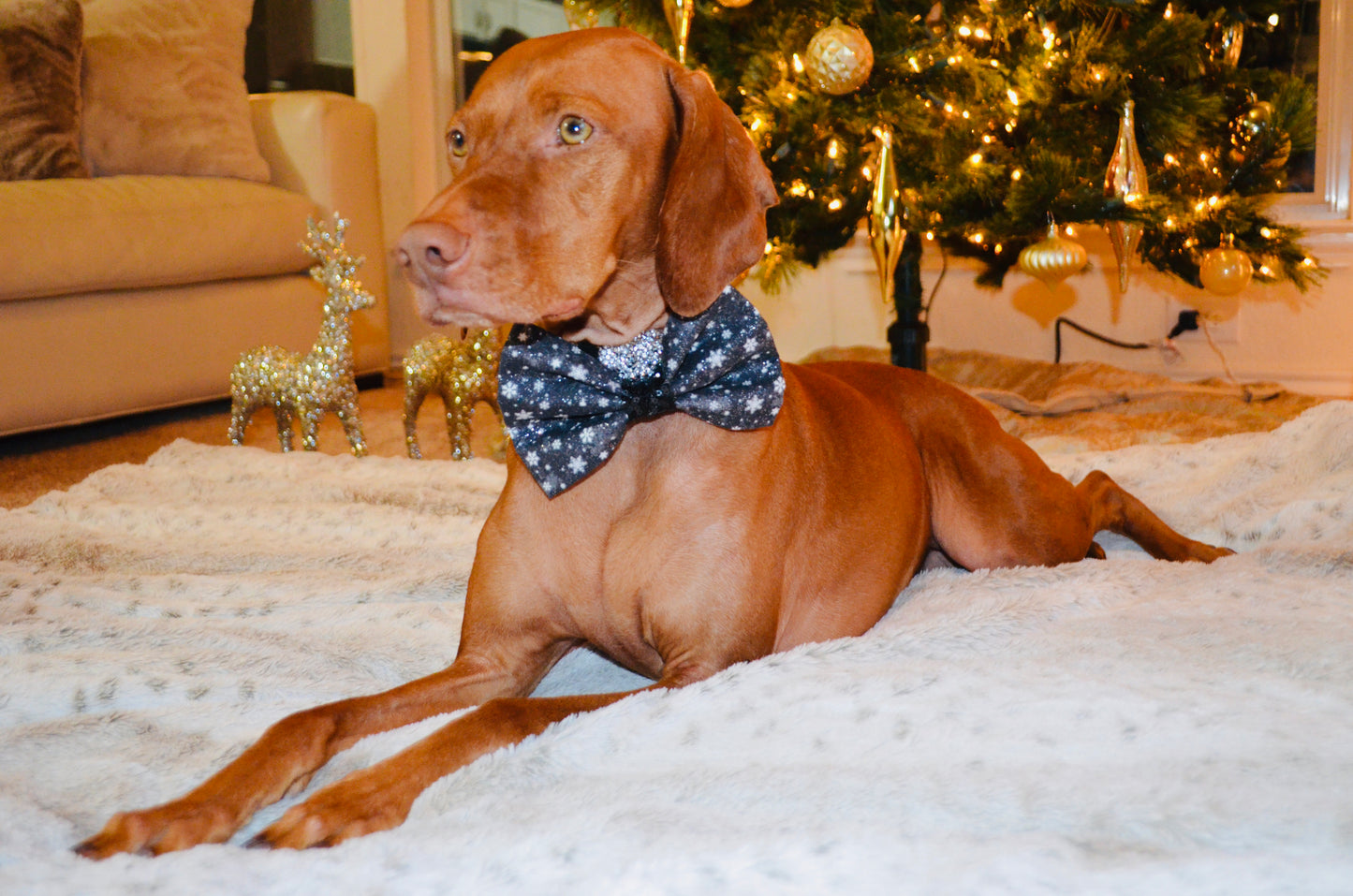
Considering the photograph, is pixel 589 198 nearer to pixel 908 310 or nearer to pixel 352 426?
pixel 352 426

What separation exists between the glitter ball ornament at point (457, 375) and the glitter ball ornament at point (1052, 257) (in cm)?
163

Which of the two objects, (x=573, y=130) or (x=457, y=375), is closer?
(x=573, y=130)

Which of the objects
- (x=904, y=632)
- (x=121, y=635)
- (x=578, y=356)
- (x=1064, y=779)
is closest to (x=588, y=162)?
(x=578, y=356)

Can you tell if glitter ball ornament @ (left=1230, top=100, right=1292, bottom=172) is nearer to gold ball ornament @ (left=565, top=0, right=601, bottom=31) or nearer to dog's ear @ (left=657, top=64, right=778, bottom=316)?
gold ball ornament @ (left=565, top=0, right=601, bottom=31)

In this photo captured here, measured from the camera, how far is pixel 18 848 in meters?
1.20

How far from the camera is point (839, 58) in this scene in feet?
11.1

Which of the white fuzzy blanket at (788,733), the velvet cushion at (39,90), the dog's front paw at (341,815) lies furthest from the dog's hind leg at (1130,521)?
the velvet cushion at (39,90)

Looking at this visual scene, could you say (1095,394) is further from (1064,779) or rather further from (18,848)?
(18,848)

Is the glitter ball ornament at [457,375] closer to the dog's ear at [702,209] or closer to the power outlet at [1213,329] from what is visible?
the dog's ear at [702,209]

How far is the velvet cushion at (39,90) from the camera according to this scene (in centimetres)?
432

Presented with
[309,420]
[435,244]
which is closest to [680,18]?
[309,420]

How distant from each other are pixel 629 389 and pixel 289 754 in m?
0.66

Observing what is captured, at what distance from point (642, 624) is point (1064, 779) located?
600 mm

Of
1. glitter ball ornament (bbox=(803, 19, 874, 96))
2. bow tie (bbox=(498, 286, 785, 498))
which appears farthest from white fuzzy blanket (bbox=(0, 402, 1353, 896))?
glitter ball ornament (bbox=(803, 19, 874, 96))
